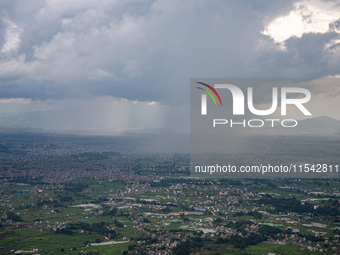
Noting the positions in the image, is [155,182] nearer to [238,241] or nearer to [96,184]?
[96,184]

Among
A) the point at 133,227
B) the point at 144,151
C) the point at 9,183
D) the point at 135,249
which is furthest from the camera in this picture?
the point at 144,151

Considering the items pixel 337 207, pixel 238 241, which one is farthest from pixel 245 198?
pixel 238 241

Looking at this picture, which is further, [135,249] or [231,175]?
[231,175]

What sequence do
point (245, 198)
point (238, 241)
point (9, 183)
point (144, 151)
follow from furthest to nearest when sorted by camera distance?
point (144, 151)
point (9, 183)
point (245, 198)
point (238, 241)

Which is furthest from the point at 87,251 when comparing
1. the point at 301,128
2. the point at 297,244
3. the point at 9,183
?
the point at 301,128

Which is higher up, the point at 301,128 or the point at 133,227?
the point at 301,128

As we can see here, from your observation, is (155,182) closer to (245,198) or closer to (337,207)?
(245,198)
